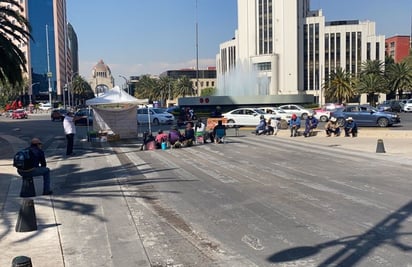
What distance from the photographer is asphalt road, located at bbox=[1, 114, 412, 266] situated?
6.35 m

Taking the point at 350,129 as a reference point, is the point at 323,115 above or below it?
above

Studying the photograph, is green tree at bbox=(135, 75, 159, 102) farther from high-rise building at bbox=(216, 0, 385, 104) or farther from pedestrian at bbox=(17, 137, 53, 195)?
pedestrian at bbox=(17, 137, 53, 195)

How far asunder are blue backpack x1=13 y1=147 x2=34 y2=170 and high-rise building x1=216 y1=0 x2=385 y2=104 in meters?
97.6

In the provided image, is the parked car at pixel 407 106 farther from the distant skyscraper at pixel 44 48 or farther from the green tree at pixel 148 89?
the distant skyscraper at pixel 44 48

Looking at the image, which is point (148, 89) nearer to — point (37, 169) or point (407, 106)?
point (407, 106)

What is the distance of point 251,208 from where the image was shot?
9.03 m

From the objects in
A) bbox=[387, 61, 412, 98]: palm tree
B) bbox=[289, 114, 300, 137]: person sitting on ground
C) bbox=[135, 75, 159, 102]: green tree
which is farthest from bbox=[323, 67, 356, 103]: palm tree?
bbox=[135, 75, 159, 102]: green tree

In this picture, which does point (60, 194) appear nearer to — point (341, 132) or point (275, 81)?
point (341, 132)

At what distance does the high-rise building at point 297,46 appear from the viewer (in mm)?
106688

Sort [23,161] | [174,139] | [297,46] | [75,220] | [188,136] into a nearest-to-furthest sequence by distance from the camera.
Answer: [75,220]
[23,161]
[174,139]
[188,136]
[297,46]

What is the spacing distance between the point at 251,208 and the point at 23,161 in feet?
16.4

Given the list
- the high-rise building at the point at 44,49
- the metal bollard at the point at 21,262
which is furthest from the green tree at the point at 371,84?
the high-rise building at the point at 44,49

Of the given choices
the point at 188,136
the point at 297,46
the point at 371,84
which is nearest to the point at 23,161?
the point at 188,136

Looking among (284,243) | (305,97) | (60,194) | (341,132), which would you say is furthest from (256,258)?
(305,97)
